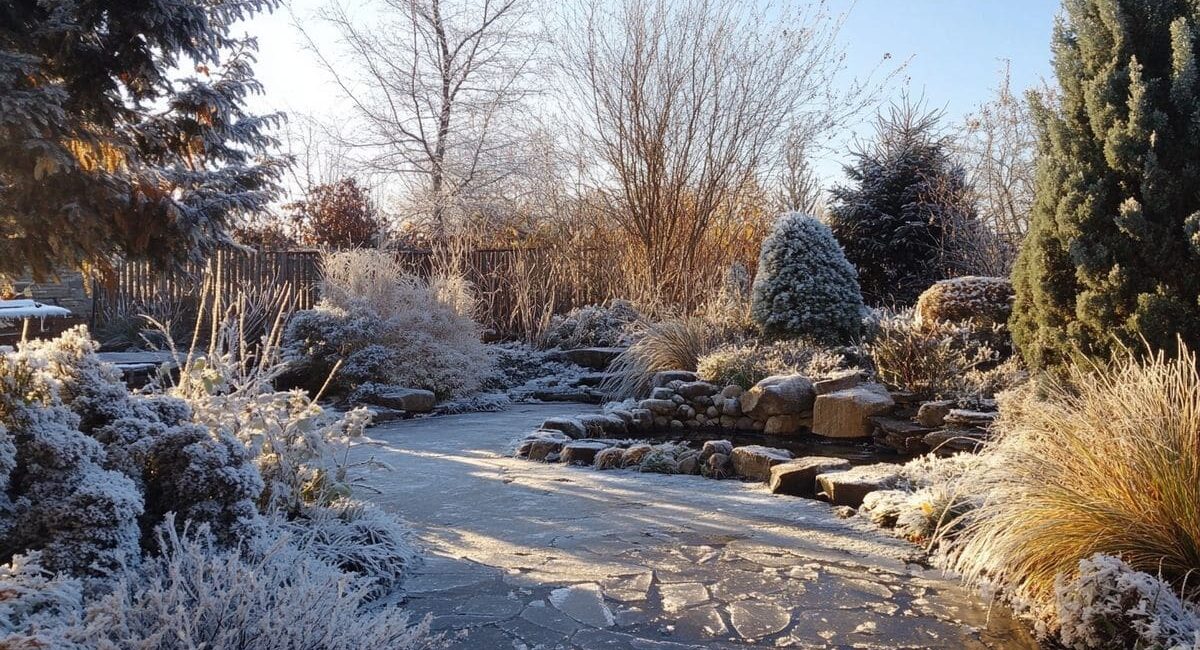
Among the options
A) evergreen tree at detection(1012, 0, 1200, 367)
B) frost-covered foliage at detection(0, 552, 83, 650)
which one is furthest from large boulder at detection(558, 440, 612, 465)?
frost-covered foliage at detection(0, 552, 83, 650)

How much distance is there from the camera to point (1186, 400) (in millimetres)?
2852

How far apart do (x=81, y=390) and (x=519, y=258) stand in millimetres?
9255

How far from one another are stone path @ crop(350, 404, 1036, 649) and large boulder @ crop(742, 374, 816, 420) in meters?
2.10

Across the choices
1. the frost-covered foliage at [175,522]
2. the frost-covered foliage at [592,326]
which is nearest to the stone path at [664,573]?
the frost-covered foliage at [175,522]

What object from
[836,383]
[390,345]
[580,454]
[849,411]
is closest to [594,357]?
[390,345]

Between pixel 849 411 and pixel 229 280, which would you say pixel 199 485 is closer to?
pixel 849 411

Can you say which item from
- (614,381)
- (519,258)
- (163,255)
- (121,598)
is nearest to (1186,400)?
(121,598)

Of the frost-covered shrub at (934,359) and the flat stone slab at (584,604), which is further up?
the frost-covered shrub at (934,359)

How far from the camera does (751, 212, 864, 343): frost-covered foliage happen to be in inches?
334

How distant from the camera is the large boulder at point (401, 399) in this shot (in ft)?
27.4

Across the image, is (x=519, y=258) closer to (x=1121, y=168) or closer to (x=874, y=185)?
(x=874, y=185)

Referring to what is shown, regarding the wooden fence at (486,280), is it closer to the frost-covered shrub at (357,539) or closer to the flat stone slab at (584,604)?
the frost-covered shrub at (357,539)

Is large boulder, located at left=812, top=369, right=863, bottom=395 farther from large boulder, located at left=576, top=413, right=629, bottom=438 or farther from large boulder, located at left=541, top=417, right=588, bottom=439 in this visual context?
large boulder, located at left=541, top=417, right=588, bottom=439

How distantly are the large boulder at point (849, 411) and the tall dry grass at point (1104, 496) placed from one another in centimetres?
362
